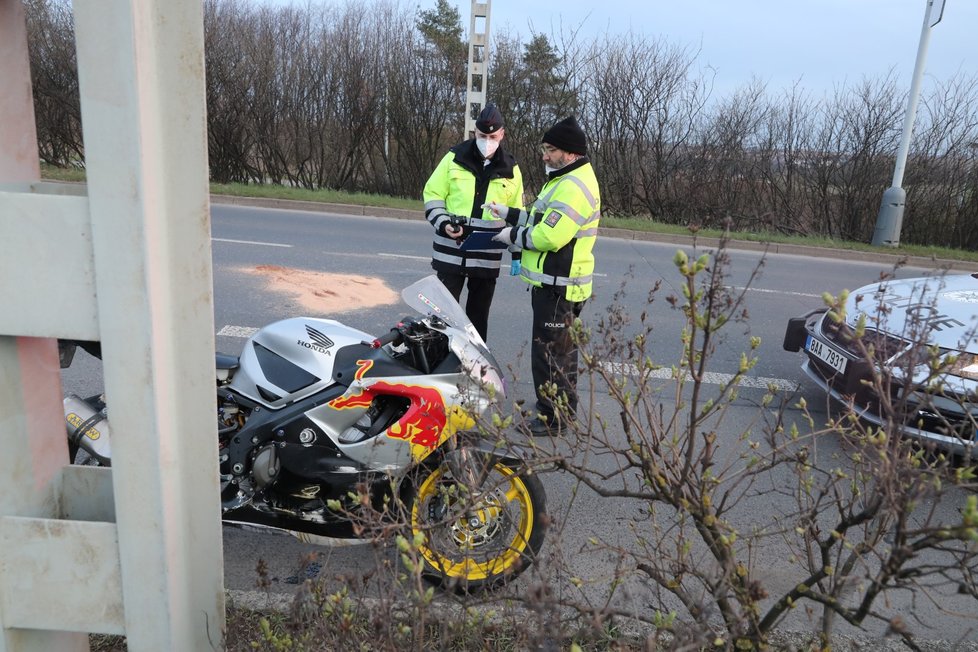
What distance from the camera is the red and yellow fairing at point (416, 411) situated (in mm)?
2893

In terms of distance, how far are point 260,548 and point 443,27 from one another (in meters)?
19.2

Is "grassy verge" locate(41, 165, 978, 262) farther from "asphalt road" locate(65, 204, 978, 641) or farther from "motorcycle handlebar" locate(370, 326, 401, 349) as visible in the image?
"motorcycle handlebar" locate(370, 326, 401, 349)

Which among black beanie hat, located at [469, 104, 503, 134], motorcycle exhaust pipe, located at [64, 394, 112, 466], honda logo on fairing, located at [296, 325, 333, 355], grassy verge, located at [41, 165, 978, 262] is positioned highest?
black beanie hat, located at [469, 104, 503, 134]

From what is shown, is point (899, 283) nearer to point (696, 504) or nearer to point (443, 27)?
point (696, 504)

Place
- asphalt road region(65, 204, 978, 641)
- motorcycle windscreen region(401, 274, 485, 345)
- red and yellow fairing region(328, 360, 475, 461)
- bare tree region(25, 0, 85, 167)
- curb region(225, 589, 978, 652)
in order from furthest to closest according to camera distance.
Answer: bare tree region(25, 0, 85, 167) < asphalt road region(65, 204, 978, 641) < motorcycle windscreen region(401, 274, 485, 345) < red and yellow fairing region(328, 360, 475, 461) < curb region(225, 589, 978, 652)

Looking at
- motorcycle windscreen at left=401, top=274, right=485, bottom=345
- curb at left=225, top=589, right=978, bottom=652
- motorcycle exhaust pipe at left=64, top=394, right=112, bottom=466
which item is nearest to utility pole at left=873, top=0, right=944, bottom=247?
curb at left=225, top=589, right=978, bottom=652

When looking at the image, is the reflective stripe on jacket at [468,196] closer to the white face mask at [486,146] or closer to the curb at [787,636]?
the white face mask at [486,146]

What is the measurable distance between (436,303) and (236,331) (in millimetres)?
3735

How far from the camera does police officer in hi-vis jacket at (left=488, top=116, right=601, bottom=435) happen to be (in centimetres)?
457

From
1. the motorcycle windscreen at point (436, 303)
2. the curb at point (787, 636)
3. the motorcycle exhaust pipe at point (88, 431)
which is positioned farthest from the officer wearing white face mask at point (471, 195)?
the curb at point (787, 636)

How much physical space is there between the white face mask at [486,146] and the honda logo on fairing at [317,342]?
2.60 meters

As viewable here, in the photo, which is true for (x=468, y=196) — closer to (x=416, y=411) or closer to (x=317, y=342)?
(x=317, y=342)

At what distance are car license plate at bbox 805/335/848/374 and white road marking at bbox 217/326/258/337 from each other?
14.1 feet

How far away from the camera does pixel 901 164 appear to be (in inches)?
569
